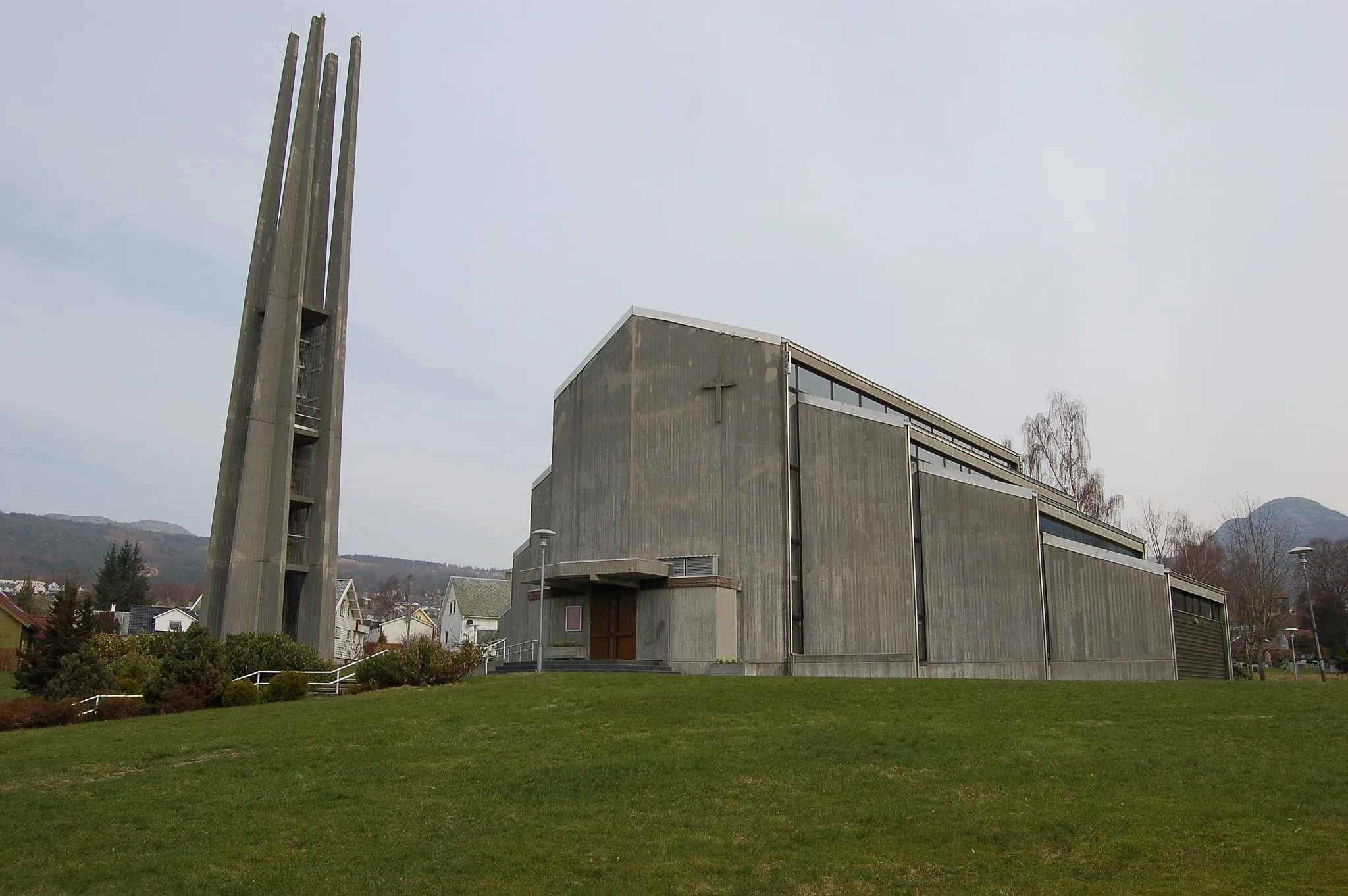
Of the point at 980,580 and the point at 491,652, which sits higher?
the point at 980,580

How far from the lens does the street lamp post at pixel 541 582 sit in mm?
28991

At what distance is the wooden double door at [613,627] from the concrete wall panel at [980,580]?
971 centimetres

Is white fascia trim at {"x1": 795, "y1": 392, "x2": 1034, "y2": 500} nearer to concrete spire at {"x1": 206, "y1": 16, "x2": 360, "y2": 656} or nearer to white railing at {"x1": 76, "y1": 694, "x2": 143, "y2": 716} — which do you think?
concrete spire at {"x1": 206, "y1": 16, "x2": 360, "y2": 656}

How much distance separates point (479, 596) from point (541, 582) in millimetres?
60706

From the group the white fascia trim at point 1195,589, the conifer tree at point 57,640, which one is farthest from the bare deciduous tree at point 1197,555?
the conifer tree at point 57,640

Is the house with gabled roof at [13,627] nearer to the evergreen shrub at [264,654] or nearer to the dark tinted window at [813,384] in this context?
the evergreen shrub at [264,654]

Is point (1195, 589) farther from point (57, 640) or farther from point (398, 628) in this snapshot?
point (398, 628)

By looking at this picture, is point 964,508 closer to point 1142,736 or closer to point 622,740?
point 1142,736

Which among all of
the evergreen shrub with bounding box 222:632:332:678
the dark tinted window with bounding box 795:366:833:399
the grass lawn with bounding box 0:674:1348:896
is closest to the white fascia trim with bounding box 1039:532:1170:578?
the dark tinted window with bounding box 795:366:833:399

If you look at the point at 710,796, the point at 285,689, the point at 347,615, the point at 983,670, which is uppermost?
the point at 347,615

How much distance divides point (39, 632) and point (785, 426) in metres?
27.3

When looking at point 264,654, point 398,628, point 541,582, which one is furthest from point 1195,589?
point 398,628

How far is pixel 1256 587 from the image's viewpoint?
170 feet

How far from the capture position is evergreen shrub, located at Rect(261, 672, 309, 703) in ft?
84.2
